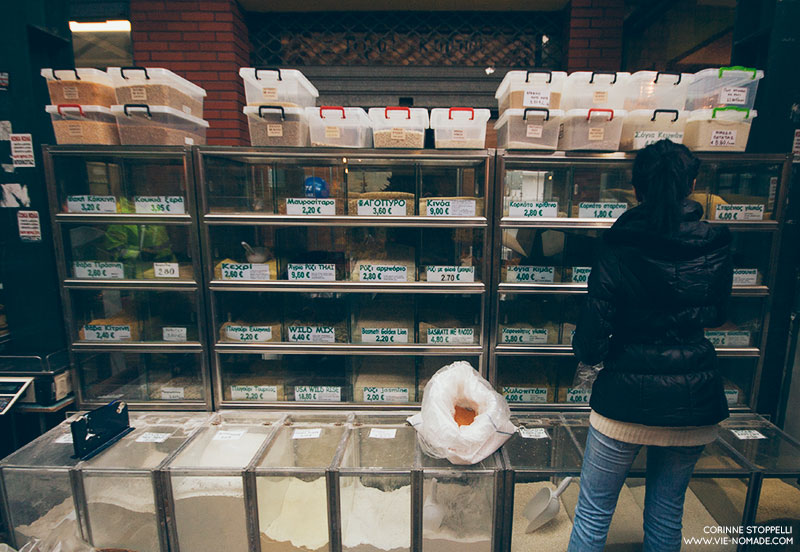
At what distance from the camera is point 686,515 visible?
2152 millimetres

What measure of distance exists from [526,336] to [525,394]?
1.34ft

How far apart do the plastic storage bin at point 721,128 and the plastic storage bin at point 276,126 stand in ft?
7.45

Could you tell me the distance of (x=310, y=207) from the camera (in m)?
2.31

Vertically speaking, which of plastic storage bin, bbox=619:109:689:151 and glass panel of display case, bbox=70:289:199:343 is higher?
plastic storage bin, bbox=619:109:689:151

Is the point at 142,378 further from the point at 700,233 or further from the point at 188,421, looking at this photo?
the point at 700,233

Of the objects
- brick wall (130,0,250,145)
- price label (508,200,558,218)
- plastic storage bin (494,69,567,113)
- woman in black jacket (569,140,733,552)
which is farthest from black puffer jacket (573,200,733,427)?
brick wall (130,0,250,145)

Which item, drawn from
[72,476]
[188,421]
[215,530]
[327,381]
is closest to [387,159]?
[327,381]

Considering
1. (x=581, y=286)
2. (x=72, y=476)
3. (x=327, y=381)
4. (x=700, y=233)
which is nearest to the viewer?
(x=700, y=233)

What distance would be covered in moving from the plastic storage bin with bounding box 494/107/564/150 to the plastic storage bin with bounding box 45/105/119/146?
91.9 inches

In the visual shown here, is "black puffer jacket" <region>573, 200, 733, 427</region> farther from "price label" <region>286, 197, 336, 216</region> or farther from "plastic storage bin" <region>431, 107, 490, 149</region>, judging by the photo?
"price label" <region>286, 197, 336, 216</region>

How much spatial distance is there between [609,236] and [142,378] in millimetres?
3006

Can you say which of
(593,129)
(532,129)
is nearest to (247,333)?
(532,129)

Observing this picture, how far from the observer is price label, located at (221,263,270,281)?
7.81 ft

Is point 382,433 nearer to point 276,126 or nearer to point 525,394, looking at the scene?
point 525,394
